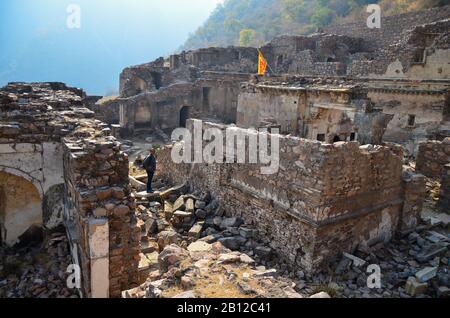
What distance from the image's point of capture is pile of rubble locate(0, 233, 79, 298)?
5.75 m

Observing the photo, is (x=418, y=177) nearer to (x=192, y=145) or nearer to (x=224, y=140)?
(x=224, y=140)

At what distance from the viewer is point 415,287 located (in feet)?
19.5

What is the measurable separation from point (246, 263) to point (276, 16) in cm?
6284

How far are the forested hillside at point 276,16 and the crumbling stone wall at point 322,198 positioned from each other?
24835 mm

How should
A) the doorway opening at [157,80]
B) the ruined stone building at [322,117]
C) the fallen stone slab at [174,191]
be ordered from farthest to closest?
the doorway opening at [157,80] < the fallen stone slab at [174,191] < the ruined stone building at [322,117]

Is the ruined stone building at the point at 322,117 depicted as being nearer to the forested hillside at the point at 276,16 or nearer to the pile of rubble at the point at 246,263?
the pile of rubble at the point at 246,263

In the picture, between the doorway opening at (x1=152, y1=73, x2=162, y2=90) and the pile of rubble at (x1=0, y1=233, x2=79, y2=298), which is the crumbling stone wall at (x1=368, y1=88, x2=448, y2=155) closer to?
the pile of rubble at (x1=0, y1=233, x2=79, y2=298)

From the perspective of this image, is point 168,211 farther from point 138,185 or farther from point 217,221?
point 138,185

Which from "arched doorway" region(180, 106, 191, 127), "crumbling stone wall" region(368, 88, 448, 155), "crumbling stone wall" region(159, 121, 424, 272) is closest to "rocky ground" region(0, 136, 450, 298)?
"crumbling stone wall" region(159, 121, 424, 272)

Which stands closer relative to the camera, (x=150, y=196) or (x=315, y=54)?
(x=150, y=196)

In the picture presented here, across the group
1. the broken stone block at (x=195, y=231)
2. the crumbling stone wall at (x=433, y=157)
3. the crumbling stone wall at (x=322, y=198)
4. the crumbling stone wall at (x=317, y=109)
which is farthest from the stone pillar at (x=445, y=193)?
the broken stone block at (x=195, y=231)

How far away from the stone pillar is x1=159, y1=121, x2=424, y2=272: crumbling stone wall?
2187mm

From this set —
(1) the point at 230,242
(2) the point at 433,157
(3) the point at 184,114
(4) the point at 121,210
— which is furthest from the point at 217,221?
(3) the point at 184,114

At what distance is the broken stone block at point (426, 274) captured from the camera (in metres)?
6.16
